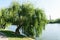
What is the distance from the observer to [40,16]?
22.2m

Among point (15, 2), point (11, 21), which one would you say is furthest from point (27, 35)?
point (15, 2)

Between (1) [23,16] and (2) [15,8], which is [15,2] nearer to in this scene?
(2) [15,8]

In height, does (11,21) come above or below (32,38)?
above

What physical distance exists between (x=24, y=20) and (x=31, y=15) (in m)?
1.20

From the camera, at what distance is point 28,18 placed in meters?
22.2

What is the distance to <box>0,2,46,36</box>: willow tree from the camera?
22172 millimetres

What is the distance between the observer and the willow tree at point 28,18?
22.2m

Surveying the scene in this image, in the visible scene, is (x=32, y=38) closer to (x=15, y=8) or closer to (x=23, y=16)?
(x=23, y=16)

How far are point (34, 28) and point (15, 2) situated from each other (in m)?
4.54

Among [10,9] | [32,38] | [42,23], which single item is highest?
[10,9]

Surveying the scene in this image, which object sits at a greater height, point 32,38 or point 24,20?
point 24,20

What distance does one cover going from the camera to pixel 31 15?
22.1 metres

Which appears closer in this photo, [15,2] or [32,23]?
[32,23]

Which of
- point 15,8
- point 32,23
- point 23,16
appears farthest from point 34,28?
point 15,8
